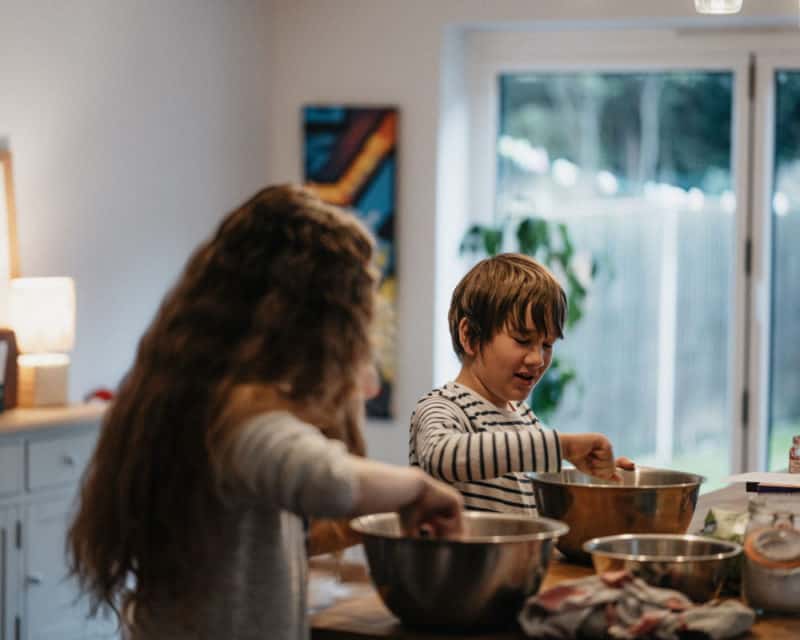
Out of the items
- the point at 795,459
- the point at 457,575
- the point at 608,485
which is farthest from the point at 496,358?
the point at 457,575

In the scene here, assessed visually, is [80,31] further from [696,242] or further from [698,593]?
[698,593]

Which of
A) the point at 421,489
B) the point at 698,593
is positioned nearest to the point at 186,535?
the point at 421,489

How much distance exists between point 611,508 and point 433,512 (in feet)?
1.38

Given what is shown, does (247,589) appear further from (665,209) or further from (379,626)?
(665,209)

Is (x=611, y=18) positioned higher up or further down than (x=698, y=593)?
higher up

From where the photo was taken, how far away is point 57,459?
3703 millimetres

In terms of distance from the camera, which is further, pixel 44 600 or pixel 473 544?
pixel 44 600

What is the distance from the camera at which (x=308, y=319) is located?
56.6 inches

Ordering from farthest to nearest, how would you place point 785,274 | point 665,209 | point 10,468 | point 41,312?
1. point 665,209
2. point 785,274
3. point 41,312
4. point 10,468

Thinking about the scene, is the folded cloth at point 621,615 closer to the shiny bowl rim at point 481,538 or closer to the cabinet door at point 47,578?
the shiny bowl rim at point 481,538

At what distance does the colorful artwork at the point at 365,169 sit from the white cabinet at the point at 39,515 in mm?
1490

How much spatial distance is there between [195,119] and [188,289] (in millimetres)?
3458

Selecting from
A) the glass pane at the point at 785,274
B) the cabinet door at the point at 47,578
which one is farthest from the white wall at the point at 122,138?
the glass pane at the point at 785,274

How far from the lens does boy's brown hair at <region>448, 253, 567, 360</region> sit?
2.07 meters
